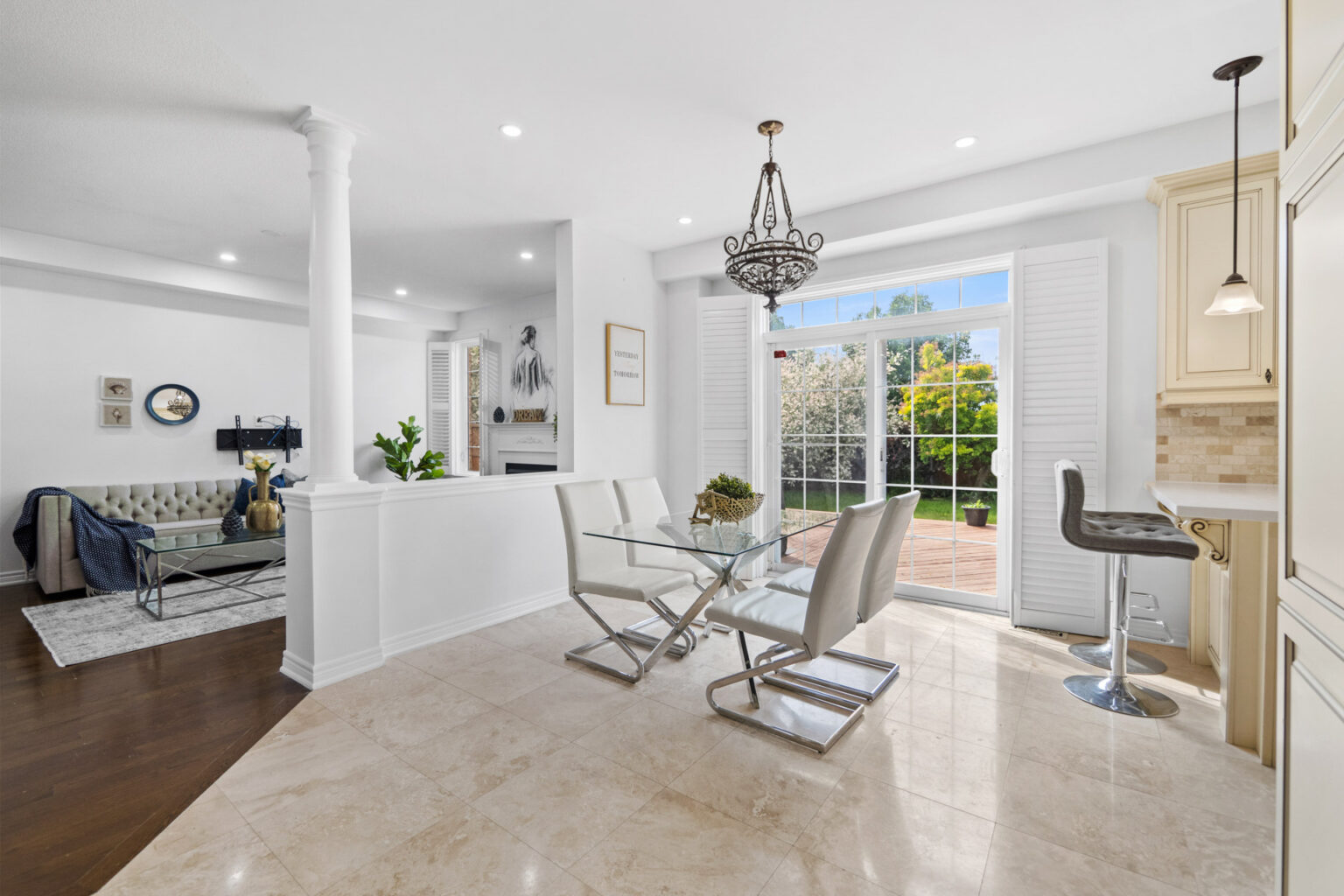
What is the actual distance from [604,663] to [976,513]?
2576 millimetres

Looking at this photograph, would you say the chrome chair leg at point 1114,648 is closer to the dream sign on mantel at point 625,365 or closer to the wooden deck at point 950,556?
the wooden deck at point 950,556

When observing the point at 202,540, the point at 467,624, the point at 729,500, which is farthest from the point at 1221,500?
the point at 202,540

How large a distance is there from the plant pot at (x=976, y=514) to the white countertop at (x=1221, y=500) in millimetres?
986

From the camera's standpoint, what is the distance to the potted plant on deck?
3.81m

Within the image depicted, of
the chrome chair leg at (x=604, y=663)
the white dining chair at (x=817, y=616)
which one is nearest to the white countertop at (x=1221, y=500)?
the white dining chair at (x=817, y=616)

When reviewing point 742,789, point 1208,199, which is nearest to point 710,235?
point 1208,199

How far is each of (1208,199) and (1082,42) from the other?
1.08 m

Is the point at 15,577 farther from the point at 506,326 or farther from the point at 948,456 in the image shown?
the point at 948,456

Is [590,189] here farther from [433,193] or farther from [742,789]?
[742,789]

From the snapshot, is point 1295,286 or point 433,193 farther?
point 433,193

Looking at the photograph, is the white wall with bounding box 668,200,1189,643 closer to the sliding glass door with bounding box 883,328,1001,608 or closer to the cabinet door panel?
the sliding glass door with bounding box 883,328,1001,608

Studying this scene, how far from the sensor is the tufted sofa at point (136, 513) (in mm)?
4086

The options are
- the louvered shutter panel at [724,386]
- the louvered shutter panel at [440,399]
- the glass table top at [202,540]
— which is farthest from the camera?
the louvered shutter panel at [440,399]

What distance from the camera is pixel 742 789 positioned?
77.0 inches
